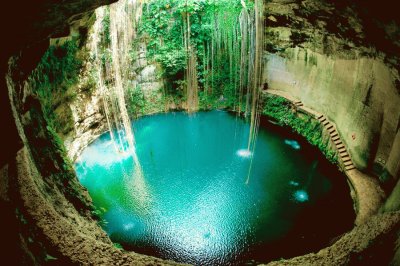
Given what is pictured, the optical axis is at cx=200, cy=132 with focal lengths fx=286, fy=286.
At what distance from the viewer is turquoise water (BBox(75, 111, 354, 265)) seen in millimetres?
7168

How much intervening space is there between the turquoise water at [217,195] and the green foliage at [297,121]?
323mm

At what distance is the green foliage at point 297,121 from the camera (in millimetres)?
10461

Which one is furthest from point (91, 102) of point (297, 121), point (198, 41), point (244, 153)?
point (297, 121)

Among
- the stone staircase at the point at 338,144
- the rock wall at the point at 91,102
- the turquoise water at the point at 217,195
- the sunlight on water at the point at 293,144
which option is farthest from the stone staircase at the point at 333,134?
the rock wall at the point at 91,102

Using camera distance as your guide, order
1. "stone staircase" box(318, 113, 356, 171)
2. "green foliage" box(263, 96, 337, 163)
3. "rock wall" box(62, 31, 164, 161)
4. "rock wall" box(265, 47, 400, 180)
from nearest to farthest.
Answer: "rock wall" box(265, 47, 400, 180)
"stone staircase" box(318, 113, 356, 171)
"rock wall" box(62, 31, 164, 161)
"green foliage" box(263, 96, 337, 163)

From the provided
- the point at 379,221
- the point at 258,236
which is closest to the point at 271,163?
the point at 258,236

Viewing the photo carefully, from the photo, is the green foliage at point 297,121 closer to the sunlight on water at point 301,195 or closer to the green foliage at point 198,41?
the green foliage at point 198,41

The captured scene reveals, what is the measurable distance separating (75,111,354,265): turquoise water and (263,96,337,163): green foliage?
323 millimetres

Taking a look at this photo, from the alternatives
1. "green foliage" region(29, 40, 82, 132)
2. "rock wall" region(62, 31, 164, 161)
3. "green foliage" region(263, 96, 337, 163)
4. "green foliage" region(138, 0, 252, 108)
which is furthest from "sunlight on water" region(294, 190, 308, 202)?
"rock wall" region(62, 31, 164, 161)

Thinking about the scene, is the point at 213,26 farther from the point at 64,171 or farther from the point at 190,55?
the point at 64,171

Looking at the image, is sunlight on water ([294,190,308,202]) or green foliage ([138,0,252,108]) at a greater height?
green foliage ([138,0,252,108])

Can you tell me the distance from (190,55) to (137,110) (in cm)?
338

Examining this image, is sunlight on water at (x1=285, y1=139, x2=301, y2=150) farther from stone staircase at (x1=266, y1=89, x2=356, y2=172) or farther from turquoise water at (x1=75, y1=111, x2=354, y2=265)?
stone staircase at (x1=266, y1=89, x2=356, y2=172)

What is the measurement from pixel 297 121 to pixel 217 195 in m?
5.15
